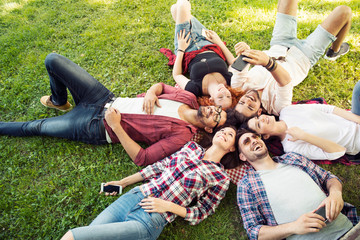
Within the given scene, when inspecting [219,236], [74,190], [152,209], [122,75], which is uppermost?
[122,75]

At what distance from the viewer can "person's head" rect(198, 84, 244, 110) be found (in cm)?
357

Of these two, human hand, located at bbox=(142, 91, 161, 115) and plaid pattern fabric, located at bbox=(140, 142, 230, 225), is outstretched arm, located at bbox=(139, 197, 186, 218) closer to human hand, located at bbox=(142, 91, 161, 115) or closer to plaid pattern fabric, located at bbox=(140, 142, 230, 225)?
plaid pattern fabric, located at bbox=(140, 142, 230, 225)

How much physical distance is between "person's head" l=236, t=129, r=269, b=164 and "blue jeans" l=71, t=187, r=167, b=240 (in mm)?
1330

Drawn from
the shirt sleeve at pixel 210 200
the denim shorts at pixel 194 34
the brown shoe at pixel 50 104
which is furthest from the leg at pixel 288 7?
the brown shoe at pixel 50 104

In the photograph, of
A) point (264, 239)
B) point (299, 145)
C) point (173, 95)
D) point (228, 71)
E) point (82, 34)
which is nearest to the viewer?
point (264, 239)

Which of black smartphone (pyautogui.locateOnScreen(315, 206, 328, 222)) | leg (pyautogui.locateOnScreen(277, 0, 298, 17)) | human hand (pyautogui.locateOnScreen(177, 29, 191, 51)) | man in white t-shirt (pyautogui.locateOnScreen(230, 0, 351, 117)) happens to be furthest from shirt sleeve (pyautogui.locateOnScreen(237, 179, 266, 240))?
leg (pyautogui.locateOnScreen(277, 0, 298, 17))

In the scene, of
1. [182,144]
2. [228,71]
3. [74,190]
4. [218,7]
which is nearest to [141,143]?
[182,144]

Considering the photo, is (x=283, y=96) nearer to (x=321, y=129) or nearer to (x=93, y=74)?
(x=321, y=129)

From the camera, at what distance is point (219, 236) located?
2844mm

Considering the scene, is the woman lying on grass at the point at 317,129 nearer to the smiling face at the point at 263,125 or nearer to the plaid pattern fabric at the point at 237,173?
the smiling face at the point at 263,125

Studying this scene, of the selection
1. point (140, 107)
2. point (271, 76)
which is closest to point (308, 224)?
point (271, 76)

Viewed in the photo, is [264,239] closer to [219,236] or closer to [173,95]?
[219,236]

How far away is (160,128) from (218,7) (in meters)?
3.86

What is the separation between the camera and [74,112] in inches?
134
